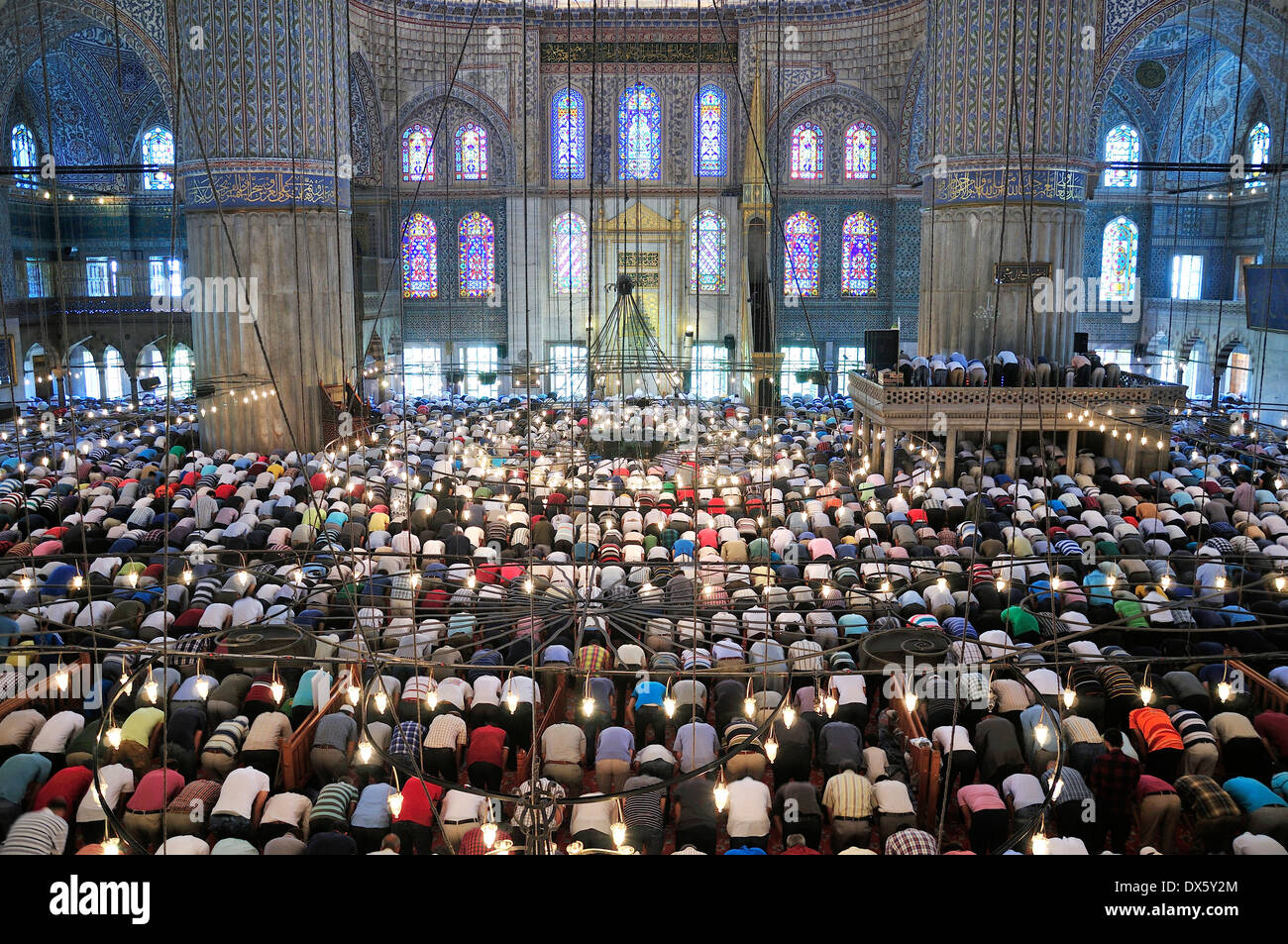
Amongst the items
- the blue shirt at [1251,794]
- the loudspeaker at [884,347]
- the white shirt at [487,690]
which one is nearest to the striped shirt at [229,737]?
the white shirt at [487,690]

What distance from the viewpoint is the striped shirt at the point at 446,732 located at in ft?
24.0

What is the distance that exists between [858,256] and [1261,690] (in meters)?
19.6

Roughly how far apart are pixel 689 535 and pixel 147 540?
571 cm

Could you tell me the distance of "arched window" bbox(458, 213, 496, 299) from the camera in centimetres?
2683

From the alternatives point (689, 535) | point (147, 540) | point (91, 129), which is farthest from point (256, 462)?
point (91, 129)

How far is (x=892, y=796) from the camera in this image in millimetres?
6723

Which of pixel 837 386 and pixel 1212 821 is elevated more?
pixel 837 386

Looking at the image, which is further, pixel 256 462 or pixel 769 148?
pixel 769 148

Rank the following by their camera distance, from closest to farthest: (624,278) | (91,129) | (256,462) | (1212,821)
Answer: (1212,821) < (624,278) < (256,462) < (91,129)

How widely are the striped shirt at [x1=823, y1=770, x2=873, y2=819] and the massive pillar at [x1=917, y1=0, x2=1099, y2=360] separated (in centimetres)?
1205

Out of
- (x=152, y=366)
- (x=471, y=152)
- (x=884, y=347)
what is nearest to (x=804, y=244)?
(x=884, y=347)

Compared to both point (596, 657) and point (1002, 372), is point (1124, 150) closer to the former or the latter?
point (1002, 372)
